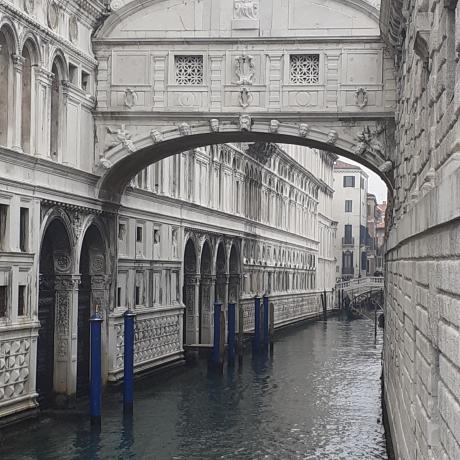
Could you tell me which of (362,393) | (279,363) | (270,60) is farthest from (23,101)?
(279,363)

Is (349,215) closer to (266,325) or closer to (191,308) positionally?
(266,325)

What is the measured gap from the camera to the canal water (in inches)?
600

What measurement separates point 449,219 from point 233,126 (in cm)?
1410

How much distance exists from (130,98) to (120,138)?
77 centimetres

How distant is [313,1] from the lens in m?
18.6

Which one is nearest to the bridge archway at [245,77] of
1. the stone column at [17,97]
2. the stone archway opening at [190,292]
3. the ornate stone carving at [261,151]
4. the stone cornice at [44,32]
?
the stone cornice at [44,32]

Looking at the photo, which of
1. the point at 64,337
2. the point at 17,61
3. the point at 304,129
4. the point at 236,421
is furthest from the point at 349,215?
the point at 17,61

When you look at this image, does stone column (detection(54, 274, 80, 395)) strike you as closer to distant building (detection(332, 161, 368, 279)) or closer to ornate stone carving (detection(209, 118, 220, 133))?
ornate stone carving (detection(209, 118, 220, 133))

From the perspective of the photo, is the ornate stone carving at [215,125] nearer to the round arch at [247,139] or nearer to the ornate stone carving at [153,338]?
the round arch at [247,139]

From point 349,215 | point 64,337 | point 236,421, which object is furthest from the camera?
point 349,215

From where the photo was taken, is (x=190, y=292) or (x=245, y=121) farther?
(x=190, y=292)

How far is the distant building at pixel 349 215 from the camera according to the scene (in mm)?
80188

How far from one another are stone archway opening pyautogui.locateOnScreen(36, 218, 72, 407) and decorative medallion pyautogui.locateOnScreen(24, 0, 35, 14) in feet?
12.7

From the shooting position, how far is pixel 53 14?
17.1 metres
